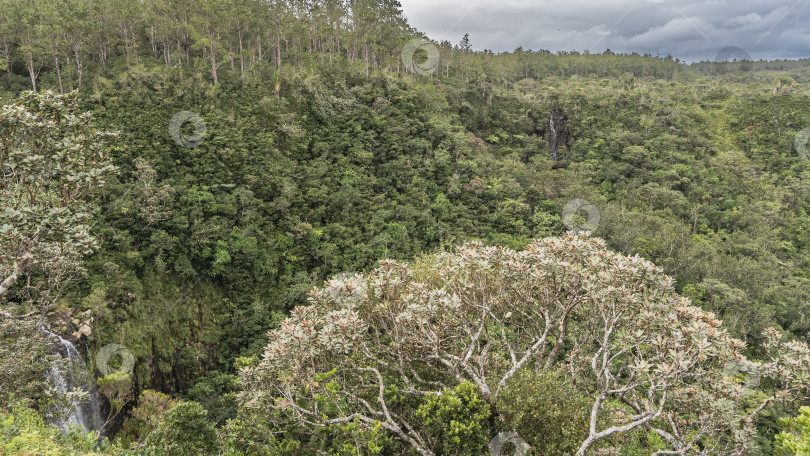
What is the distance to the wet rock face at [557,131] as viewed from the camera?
44594mm

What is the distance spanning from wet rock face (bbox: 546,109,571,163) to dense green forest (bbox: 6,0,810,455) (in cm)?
28

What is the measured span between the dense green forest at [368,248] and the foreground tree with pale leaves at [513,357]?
6 centimetres

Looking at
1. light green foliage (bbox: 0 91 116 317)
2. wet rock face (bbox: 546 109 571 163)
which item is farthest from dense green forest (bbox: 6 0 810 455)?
wet rock face (bbox: 546 109 571 163)

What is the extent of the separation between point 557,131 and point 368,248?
109ft

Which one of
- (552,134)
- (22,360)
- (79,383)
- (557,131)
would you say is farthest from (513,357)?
(557,131)

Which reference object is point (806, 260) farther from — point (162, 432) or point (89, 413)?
point (89, 413)

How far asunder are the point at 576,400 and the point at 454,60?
54.0 meters

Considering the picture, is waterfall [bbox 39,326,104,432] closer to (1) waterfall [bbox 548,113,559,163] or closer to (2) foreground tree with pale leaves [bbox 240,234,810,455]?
(2) foreground tree with pale leaves [bbox 240,234,810,455]

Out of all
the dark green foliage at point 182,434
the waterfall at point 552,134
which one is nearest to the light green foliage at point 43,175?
the dark green foliage at point 182,434

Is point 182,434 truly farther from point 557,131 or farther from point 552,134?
point 557,131

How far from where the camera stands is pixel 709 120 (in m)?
46.1

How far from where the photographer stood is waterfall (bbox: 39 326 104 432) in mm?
12117

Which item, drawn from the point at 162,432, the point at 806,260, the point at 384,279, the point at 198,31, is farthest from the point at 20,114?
the point at 806,260

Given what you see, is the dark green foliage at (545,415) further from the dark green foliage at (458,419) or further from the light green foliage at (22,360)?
the light green foliage at (22,360)
